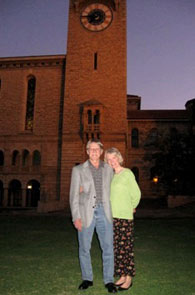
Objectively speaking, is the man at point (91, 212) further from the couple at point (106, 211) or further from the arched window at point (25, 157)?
the arched window at point (25, 157)

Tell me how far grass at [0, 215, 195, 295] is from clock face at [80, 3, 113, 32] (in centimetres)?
2735

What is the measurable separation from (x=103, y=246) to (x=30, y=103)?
30390mm

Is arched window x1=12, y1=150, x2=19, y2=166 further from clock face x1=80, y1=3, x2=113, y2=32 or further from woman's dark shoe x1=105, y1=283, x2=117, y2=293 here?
woman's dark shoe x1=105, y1=283, x2=117, y2=293

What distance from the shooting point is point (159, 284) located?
14.5 ft

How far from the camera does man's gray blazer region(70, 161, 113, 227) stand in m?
4.33

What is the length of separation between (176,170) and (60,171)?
1236 cm

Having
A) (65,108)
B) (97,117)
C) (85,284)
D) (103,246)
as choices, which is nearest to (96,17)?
(65,108)

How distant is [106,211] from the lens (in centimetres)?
441

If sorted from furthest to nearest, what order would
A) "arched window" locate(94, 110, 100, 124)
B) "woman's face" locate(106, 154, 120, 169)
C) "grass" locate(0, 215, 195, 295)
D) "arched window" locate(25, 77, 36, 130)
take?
1. "arched window" locate(25, 77, 36, 130)
2. "arched window" locate(94, 110, 100, 124)
3. "woman's face" locate(106, 154, 120, 169)
4. "grass" locate(0, 215, 195, 295)

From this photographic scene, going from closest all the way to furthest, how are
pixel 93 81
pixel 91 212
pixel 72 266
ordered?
1. pixel 91 212
2. pixel 72 266
3. pixel 93 81

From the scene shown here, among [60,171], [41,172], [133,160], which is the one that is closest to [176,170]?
[133,160]

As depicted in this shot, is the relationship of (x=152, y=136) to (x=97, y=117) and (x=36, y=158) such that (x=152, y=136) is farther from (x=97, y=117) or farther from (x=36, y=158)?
(x=36, y=158)

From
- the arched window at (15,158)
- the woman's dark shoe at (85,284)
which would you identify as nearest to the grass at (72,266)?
the woman's dark shoe at (85,284)

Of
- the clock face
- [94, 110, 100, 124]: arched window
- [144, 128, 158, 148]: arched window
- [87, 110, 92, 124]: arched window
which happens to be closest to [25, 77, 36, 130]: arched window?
[87, 110, 92, 124]: arched window
